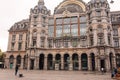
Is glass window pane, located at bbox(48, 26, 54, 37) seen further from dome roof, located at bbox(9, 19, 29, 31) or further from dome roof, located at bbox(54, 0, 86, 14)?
dome roof, located at bbox(9, 19, 29, 31)

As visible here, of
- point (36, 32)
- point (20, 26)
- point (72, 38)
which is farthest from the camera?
point (20, 26)

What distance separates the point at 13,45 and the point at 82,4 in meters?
33.1

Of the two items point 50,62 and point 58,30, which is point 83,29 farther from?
point 50,62

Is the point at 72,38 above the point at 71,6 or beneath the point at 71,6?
beneath

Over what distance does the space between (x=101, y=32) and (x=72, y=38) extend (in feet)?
34.8

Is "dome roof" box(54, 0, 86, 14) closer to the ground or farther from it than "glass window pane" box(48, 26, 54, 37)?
farther from it

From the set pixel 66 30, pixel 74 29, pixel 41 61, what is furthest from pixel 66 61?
pixel 74 29

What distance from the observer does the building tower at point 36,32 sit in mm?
55787

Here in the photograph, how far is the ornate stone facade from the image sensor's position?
50938 mm

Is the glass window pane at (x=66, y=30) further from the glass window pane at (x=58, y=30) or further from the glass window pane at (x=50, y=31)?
the glass window pane at (x=50, y=31)

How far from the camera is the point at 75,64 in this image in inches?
2169

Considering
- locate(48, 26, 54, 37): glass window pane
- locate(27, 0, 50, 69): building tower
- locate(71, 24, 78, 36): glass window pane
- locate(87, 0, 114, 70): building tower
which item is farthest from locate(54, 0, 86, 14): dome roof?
locate(48, 26, 54, 37): glass window pane

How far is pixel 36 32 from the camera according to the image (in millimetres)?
58500

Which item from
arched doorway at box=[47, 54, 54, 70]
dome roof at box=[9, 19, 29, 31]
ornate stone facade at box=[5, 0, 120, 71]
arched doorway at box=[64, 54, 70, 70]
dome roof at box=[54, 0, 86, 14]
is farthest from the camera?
dome roof at box=[9, 19, 29, 31]
